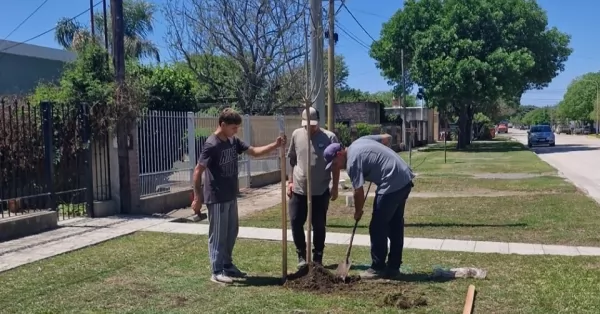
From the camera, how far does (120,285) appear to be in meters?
6.68

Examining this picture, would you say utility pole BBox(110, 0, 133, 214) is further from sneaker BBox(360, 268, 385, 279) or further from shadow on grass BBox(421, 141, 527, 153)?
shadow on grass BBox(421, 141, 527, 153)

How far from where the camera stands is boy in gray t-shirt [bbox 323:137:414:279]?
6.55m

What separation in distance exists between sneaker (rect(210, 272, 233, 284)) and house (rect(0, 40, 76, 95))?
62.9ft

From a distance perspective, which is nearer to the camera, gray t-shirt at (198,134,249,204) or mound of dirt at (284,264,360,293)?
mound of dirt at (284,264,360,293)

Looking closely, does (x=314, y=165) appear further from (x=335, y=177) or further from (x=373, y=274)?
(x=373, y=274)

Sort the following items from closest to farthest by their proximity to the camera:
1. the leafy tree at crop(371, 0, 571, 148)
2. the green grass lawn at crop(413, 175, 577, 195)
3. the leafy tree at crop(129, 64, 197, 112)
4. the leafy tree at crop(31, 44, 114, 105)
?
the leafy tree at crop(31, 44, 114, 105), the green grass lawn at crop(413, 175, 577, 195), the leafy tree at crop(129, 64, 197, 112), the leafy tree at crop(371, 0, 571, 148)

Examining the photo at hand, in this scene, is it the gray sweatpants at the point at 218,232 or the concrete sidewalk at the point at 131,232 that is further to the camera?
the concrete sidewalk at the point at 131,232

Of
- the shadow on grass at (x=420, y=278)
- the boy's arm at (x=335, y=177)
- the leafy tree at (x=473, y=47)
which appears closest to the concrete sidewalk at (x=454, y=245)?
the shadow on grass at (x=420, y=278)

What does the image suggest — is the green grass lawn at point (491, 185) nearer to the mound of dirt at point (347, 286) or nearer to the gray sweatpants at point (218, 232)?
the mound of dirt at point (347, 286)

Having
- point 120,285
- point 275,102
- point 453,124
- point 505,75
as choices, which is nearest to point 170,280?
point 120,285

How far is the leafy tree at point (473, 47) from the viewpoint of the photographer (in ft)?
116

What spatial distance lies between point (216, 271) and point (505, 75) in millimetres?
31422

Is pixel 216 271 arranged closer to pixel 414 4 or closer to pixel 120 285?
pixel 120 285

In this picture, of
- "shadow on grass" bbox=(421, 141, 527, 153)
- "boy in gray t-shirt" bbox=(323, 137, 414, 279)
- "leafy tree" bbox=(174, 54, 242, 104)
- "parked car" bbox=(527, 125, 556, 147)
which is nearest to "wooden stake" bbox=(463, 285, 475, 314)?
"boy in gray t-shirt" bbox=(323, 137, 414, 279)
